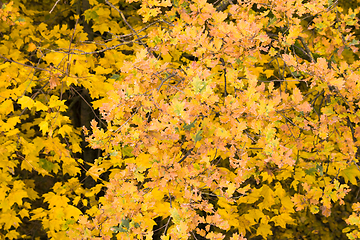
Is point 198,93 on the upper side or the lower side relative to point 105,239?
upper

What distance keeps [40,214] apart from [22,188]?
593mm

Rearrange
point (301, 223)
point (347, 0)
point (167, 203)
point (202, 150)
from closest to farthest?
point (202, 150), point (167, 203), point (347, 0), point (301, 223)

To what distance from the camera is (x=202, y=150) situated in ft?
7.67

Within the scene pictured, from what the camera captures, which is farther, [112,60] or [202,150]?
[112,60]

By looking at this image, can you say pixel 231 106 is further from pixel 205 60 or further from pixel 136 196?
pixel 136 196

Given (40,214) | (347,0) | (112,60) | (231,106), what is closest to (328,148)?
(231,106)

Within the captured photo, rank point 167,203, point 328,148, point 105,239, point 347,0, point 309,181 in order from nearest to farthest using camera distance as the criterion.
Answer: point 105,239 → point 328,148 → point 167,203 → point 309,181 → point 347,0

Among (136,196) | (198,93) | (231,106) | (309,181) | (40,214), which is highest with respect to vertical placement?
(198,93)

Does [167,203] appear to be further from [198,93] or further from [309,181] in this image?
[198,93]

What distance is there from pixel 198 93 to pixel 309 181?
124 inches

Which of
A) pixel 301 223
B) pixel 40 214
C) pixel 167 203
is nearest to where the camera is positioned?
pixel 167 203

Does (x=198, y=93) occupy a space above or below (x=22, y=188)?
above

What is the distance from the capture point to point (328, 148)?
3.25 metres

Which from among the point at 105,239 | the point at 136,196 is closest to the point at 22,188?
the point at 105,239
